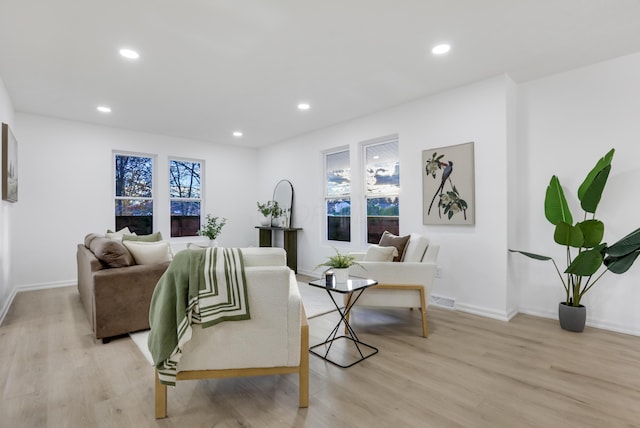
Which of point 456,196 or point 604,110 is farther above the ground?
point 604,110

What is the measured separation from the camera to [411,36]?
2.65 metres

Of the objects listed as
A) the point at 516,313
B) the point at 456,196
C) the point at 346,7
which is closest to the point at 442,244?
the point at 456,196

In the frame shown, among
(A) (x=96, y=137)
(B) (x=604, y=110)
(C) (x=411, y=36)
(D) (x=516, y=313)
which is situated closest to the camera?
(C) (x=411, y=36)

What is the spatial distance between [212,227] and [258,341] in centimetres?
469

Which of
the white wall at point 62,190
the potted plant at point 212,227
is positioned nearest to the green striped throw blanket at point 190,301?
the potted plant at point 212,227

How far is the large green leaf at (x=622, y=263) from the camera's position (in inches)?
105

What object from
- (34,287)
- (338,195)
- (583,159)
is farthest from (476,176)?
(34,287)

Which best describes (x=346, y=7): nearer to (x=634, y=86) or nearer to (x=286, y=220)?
(x=634, y=86)

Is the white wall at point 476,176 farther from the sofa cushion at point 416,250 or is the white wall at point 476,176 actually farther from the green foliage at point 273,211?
the green foliage at point 273,211

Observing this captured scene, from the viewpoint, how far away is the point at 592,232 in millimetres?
2854

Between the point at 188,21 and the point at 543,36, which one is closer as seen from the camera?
the point at 188,21

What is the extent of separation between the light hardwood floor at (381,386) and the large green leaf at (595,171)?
1.32 meters

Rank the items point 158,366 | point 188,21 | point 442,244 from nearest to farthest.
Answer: point 158,366 → point 188,21 → point 442,244

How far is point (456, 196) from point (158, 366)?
330 cm
